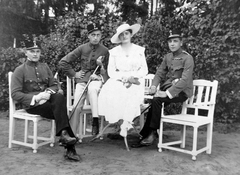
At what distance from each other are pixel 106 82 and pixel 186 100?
49.2 inches

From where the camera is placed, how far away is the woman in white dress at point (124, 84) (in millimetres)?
4496

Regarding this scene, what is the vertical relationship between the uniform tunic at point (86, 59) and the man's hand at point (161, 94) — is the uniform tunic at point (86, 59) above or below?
above

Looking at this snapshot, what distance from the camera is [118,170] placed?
3668 mm

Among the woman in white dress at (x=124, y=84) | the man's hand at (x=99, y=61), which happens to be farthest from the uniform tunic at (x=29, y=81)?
the woman in white dress at (x=124, y=84)

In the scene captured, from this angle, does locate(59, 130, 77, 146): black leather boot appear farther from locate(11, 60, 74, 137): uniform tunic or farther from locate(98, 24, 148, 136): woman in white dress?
locate(98, 24, 148, 136): woman in white dress

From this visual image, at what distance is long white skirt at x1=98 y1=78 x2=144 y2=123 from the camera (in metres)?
4.48

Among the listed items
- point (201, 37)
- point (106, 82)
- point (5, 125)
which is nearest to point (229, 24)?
point (201, 37)

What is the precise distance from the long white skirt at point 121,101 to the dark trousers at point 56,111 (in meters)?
0.66

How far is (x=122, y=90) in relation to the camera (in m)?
4.53

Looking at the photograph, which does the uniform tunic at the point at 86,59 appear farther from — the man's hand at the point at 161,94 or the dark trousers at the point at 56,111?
the man's hand at the point at 161,94

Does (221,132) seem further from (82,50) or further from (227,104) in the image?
(82,50)

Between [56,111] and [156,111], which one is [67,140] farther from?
[156,111]

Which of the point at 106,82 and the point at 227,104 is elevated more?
the point at 106,82

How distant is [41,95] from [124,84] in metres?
1.17
